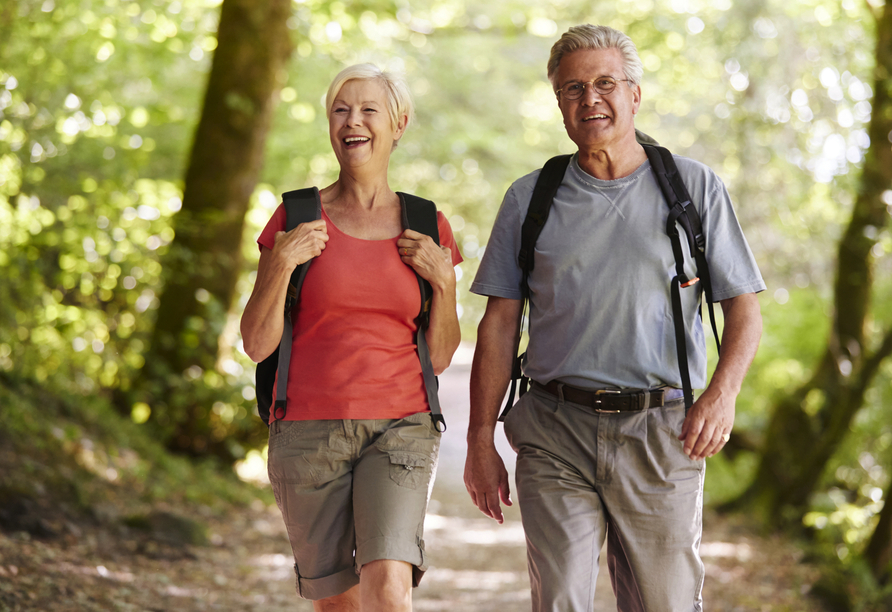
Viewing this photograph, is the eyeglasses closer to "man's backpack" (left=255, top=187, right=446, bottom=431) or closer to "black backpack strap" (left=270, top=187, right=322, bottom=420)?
"man's backpack" (left=255, top=187, right=446, bottom=431)

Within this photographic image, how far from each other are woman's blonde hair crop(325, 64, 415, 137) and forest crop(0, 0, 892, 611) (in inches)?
144

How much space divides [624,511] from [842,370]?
21.2ft

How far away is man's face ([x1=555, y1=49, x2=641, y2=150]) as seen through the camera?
3242 millimetres

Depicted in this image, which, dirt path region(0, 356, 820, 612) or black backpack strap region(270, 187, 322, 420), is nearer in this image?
black backpack strap region(270, 187, 322, 420)

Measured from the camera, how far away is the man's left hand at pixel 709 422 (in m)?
2.99

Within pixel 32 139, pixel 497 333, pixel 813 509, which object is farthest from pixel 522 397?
pixel 813 509

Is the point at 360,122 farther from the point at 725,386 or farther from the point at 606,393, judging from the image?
the point at 725,386

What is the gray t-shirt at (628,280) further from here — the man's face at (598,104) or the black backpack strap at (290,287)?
the black backpack strap at (290,287)

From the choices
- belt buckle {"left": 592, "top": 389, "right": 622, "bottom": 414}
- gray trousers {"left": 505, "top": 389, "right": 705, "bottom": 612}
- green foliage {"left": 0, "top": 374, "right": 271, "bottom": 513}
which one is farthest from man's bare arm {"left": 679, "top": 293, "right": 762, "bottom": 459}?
green foliage {"left": 0, "top": 374, "right": 271, "bottom": 513}

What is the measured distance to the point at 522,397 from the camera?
3441 millimetres

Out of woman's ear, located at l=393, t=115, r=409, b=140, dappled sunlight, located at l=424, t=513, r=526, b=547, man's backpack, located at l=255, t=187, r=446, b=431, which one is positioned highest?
woman's ear, located at l=393, t=115, r=409, b=140

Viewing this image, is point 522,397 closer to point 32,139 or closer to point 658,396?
point 658,396

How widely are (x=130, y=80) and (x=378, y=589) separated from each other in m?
7.87

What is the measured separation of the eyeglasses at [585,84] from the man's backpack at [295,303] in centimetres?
64
